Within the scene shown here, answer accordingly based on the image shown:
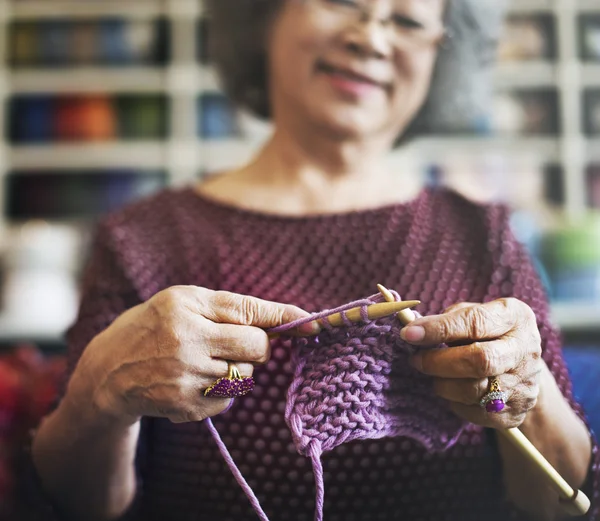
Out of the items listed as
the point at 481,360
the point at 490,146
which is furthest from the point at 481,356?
the point at 490,146

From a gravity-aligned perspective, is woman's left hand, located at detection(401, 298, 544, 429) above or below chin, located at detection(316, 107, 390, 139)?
below

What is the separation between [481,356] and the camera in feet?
1.12

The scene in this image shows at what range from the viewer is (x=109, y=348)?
40cm

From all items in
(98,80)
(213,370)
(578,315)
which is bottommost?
(578,315)

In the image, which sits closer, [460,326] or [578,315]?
[460,326]

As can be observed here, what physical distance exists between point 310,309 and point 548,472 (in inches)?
6.8

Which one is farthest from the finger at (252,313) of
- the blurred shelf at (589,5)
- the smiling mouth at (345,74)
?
the blurred shelf at (589,5)

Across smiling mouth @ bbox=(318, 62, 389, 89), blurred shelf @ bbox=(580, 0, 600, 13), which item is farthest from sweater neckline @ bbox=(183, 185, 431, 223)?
blurred shelf @ bbox=(580, 0, 600, 13)

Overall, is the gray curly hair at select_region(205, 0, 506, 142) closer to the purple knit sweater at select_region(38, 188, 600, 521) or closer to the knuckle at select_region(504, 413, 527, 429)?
the purple knit sweater at select_region(38, 188, 600, 521)

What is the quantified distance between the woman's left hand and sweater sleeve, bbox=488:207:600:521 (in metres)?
0.04

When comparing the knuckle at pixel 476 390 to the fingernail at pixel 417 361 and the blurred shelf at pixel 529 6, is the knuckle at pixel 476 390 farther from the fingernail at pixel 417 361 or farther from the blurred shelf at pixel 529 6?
the blurred shelf at pixel 529 6

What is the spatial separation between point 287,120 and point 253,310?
0.85 ft

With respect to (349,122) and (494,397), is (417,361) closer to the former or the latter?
(494,397)

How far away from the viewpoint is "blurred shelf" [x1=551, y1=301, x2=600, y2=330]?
68cm
